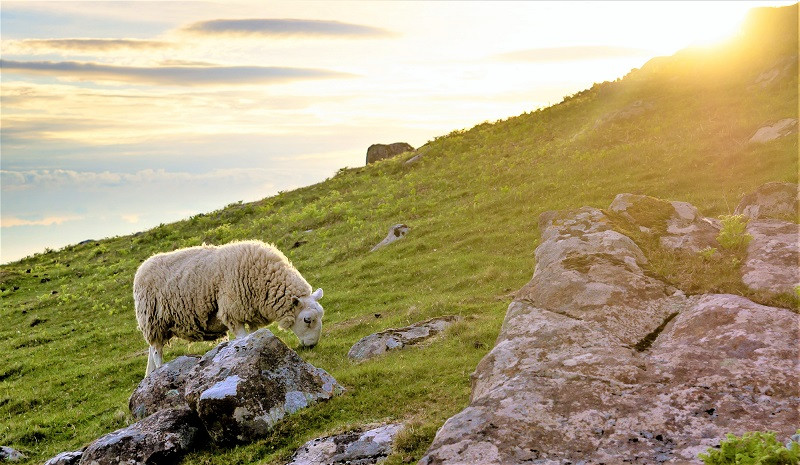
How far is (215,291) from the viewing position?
19.2 metres

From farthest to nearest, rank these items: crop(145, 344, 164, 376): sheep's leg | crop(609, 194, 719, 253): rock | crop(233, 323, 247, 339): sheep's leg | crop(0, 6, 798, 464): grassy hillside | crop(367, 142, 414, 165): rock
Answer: crop(367, 142, 414, 165): rock < crop(145, 344, 164, 376): sheep's leg < crop(233, 323, 247, 339): sheep's leg < crop(0, 6, 798, 464): grassy hillside < crop(609, 194, 719, 253): rock

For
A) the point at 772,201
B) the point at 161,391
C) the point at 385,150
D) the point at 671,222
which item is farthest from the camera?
the point at 385,150

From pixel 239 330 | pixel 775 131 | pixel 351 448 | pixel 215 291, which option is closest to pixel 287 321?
pixel 239 330

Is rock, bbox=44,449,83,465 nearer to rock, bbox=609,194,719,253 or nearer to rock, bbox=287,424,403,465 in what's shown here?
rock, bbox=287,424,403,465

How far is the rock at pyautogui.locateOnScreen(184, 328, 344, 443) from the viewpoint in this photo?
12.4m

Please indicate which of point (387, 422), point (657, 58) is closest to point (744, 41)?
point (657, 58)

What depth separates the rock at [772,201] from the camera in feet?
44.7

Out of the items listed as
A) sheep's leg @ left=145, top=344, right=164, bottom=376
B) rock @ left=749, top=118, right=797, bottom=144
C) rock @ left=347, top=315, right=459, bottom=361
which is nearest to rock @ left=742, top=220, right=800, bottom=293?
rock @ left=347, top=315, right=459, bottom=361

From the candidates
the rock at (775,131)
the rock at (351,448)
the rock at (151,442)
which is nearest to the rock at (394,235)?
the rock at (775,131)

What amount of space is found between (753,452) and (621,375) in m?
2.19

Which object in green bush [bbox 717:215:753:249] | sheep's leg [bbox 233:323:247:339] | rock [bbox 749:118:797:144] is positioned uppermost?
rock [bbox 749:118:797:144]

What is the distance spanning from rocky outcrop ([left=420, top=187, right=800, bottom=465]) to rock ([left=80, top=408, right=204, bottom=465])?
6.96 m

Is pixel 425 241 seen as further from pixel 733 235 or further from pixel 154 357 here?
pixel 733 235

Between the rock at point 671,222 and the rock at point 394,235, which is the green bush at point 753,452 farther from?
the rock at point 394,235
